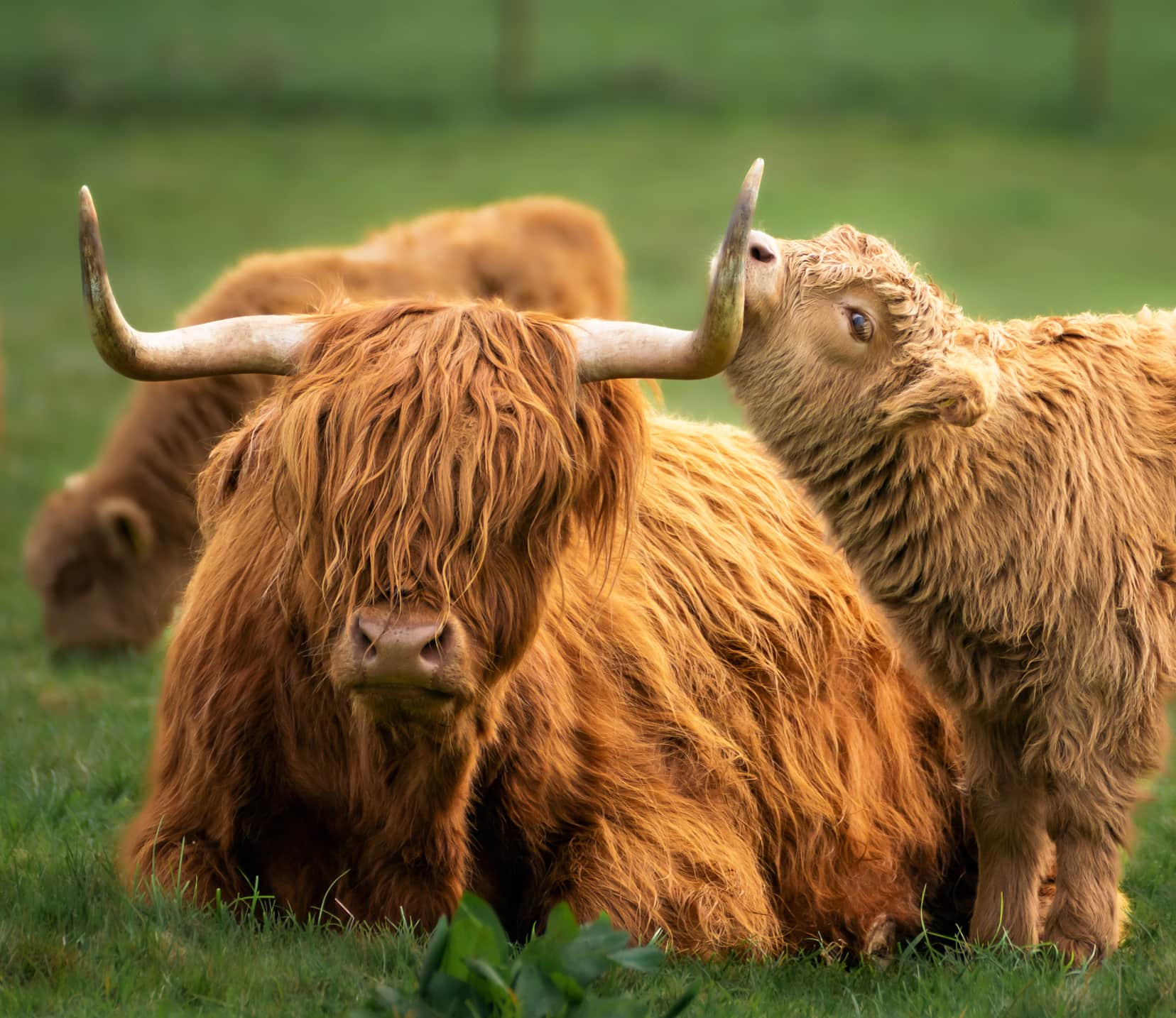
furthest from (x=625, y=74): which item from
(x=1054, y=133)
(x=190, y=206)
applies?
(x=190, y=206)

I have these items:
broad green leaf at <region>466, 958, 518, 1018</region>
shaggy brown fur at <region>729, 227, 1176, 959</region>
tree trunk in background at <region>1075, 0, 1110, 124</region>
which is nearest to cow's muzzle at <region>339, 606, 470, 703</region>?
broad green leaf at <region>466, 958, 518, 1018</region>

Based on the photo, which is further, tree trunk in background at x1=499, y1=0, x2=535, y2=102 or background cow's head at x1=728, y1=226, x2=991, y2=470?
tree trunk in background at x1=499, y1=0, x2=535, y2=102

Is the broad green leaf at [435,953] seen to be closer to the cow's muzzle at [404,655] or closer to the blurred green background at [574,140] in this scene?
the cow's muzzle at [404,655]

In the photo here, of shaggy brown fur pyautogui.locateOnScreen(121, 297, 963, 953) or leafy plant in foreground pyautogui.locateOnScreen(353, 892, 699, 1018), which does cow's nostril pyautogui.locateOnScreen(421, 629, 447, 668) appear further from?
leafy plant in foreground pyautogui.locateOnScreen(353, 892, 699, 1018)

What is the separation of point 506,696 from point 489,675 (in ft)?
0.82

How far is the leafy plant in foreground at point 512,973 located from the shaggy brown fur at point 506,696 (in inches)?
18.3

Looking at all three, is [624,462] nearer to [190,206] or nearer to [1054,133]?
[190,206]

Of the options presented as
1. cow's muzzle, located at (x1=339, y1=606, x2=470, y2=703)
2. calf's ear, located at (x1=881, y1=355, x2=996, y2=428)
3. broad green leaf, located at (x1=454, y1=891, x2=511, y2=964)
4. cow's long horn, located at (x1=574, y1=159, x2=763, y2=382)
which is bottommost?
broad green leaf, located at (x1=454, y1=891, x2=511, y2=964)

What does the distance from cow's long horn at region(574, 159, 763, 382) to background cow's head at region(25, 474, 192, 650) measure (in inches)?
200

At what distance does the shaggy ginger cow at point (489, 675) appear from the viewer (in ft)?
10.6

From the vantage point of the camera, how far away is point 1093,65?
30906 millimetres

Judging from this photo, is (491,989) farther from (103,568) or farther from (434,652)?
(103,568)

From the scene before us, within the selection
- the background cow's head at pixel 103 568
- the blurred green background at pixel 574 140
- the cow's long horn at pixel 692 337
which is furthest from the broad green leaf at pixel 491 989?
the blurred green background at pixel 574 140

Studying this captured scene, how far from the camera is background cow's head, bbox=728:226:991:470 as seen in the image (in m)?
3.49
